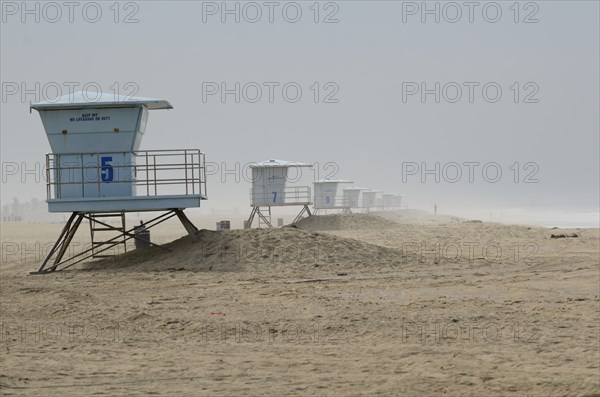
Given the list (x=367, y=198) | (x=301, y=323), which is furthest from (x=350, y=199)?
(x=301, y=323)

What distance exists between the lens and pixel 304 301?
15.7 metres

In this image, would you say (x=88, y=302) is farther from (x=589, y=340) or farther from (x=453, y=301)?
(x=589, y=340)

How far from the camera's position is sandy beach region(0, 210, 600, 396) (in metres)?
9.83

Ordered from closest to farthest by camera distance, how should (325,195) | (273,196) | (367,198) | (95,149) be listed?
(95,149)
(273,196)
(325,195)
(367,198)

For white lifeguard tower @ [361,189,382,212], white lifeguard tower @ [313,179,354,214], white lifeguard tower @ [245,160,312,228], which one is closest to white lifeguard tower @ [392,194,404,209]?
white lifeguard tower @ [361,189,382,212]

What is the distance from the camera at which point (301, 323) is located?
13453mm

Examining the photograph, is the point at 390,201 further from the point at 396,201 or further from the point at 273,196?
the point at 273,196

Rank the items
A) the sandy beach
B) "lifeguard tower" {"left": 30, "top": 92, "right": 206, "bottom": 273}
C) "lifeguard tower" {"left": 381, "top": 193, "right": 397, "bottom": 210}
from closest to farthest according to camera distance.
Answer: the sandy beach → "lifeguard tower" {"left": 30, "top": 92, "right": 206, "bottom": 273} → "lifeguard tower" {"left": 381, "top": 193, "right": 397, "bottom": 210}

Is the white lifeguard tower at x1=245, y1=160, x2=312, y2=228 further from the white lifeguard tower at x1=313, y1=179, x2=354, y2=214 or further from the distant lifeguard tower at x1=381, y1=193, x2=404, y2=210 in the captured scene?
the distant lifeguard tower at x1=381, y1=193, x2=404, y2=210

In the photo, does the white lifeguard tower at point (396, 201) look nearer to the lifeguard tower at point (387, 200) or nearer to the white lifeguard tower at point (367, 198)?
the lifeguard tower at point (387, 200)

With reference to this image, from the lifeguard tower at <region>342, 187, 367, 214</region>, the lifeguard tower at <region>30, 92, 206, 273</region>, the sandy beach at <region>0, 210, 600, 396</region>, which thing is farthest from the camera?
the lifeguard tower at <region>342, 187, 367, 214</region>

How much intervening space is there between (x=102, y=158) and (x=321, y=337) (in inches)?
528

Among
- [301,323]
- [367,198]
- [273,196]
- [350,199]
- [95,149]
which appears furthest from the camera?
[367,198]

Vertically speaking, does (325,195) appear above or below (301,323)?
above
